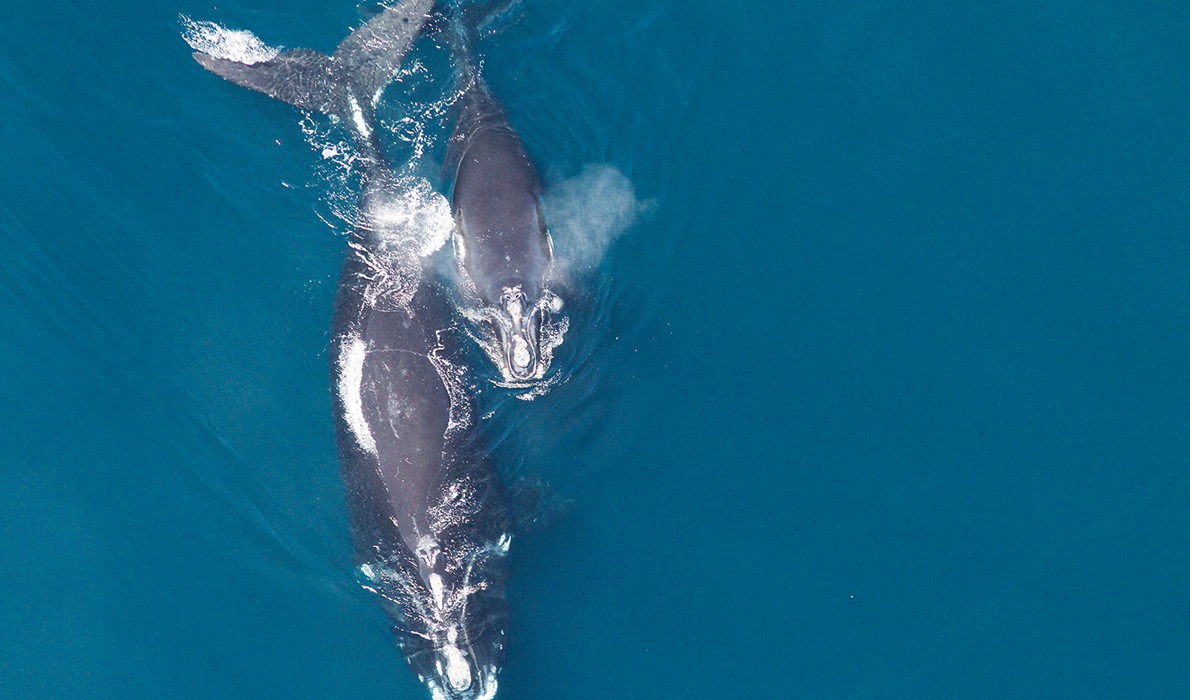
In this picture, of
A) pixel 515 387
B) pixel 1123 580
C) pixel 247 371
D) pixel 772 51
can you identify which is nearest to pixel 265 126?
pixel 247 371

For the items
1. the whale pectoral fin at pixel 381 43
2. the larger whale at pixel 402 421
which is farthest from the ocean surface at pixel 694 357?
the larger whale at pixel 402 421

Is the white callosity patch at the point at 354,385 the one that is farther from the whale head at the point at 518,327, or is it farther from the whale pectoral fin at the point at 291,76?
the whale pectoral fin at the point at 291,76

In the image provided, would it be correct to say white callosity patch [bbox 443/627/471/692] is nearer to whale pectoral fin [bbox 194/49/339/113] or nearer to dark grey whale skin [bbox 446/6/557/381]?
dark grey whale skin [bbox 446/6/557/381]

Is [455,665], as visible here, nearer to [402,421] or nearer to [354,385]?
[402,421]

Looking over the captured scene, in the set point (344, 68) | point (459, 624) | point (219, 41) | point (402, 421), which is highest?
point (219, 41)

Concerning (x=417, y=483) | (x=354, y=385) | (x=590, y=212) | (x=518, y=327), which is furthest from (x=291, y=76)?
(x=417, y=483)

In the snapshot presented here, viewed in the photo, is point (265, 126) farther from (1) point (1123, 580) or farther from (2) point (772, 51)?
(1) point (1123, 580)

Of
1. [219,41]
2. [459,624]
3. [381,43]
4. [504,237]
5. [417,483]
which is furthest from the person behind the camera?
[219,41]
